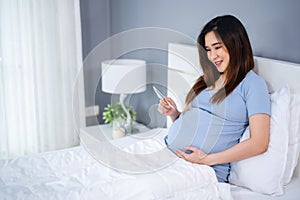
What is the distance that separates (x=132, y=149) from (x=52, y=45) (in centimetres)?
137

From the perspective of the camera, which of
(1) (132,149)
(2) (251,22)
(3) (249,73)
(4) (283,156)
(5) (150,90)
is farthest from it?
(5) (150,90)

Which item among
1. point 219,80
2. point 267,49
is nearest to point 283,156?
point 219,80

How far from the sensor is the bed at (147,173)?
4.92 ft

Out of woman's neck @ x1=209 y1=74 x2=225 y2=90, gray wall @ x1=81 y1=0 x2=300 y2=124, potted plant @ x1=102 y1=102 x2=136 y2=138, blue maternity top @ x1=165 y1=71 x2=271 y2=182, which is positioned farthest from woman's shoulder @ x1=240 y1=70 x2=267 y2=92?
potted plant @ x1=102 y1=102 x2=136 y2=138

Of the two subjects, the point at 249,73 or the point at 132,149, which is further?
the point at 132,149

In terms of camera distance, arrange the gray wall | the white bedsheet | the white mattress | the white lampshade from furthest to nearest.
Answer: the white lampshade, the gray wall, the white mattress, the white bedsheet

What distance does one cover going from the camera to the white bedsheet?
4.86ft

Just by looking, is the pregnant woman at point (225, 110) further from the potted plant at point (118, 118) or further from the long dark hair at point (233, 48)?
the potted plant at point (118, 118)

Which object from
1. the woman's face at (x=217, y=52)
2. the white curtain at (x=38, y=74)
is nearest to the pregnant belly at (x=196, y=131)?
the woman's face at (x=217, y=52)

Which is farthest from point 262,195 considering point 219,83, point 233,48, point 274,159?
point 233,48

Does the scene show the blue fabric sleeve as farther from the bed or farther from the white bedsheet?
the white bedsheet

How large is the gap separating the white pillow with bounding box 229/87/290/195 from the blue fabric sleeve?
0.18 feet

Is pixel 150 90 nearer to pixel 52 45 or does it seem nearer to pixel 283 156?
pixel 52 45

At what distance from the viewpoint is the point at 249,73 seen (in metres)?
1.76
